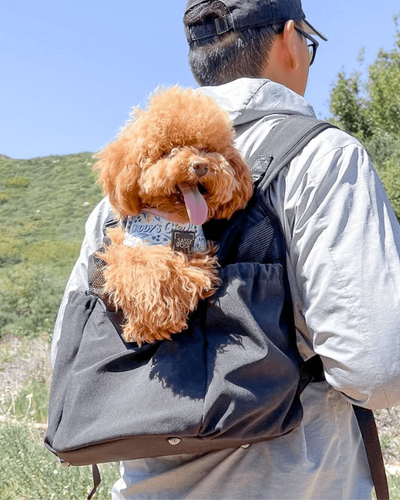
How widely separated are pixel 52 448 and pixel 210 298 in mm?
539

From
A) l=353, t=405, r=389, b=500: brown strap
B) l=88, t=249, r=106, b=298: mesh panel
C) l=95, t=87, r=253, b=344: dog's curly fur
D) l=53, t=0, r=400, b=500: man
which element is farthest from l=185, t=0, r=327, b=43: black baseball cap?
l=353, t=405, r=389, b=500: brown strap

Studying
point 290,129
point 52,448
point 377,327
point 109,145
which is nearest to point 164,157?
point 109,145

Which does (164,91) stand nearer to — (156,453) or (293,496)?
(156,453)

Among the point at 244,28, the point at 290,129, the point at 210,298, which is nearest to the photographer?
the point at 210,298

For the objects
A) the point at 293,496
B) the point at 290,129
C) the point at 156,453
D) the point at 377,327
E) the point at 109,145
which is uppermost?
the point at 109,145

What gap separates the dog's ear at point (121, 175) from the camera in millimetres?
1387

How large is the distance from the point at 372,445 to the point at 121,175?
2.98ft

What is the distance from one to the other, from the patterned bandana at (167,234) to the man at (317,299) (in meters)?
0.21

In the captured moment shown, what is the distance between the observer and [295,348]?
1.43 metres

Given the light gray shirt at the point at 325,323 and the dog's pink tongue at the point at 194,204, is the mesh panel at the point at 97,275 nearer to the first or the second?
the dog's pink tongue at the point at 194,204

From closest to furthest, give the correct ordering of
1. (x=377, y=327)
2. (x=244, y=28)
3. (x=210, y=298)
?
(x=377, y=327) < (x=210, y=298) < (x=244, y=28)

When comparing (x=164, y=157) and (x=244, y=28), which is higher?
(x=244, y=28)

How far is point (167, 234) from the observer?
4.61ft

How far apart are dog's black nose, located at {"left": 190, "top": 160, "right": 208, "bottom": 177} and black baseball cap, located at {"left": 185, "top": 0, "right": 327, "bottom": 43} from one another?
0.56 m
